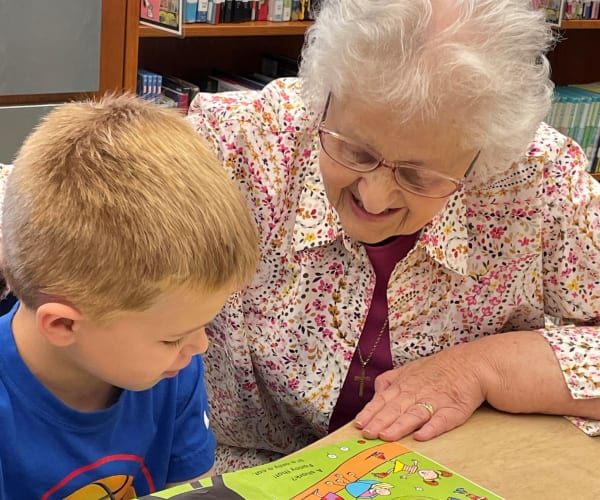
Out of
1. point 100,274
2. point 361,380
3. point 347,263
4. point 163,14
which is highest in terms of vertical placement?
point 163,14

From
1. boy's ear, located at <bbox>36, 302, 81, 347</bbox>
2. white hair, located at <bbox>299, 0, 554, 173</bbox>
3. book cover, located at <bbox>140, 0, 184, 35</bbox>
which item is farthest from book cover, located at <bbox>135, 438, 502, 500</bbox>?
book cover, located at <bbox>140, 0, 184, 35</bbox>

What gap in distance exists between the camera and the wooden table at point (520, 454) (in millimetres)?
1176

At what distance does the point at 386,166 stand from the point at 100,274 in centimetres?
52

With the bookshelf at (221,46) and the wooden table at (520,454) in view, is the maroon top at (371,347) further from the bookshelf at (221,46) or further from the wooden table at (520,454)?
the bookshelf at (221,46)

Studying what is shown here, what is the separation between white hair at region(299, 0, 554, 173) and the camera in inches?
46.9

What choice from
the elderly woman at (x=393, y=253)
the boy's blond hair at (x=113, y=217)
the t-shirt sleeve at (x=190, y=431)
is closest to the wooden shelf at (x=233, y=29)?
the elderly woman at (x=393, y=253)

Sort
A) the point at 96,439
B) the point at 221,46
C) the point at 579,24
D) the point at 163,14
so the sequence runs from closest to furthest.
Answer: the point at 96,439 → the point at 163,14 → the point at 221,46 → the point at 579,24

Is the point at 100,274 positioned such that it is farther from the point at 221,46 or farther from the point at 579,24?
the point at 579,24

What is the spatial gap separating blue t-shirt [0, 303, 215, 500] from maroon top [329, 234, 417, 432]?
1.30ft

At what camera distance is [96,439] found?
1024 mm

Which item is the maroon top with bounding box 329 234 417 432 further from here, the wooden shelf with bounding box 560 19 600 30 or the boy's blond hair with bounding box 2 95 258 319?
the wooden shelf with bounding box 560 19 600 30

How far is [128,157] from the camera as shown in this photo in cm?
90

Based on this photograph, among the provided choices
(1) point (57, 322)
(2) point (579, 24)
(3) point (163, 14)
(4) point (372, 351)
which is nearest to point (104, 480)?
(1) point (57, 322)

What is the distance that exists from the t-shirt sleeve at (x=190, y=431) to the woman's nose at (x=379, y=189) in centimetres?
34
